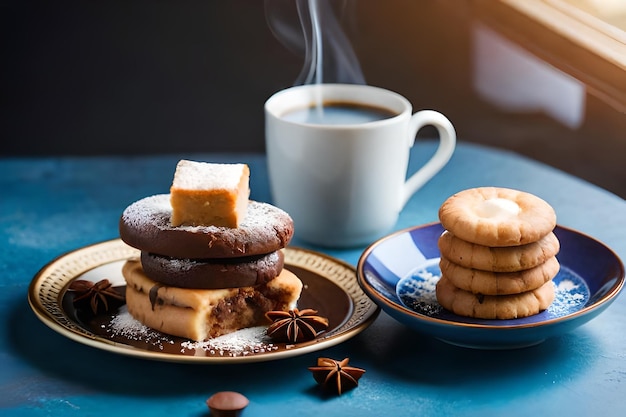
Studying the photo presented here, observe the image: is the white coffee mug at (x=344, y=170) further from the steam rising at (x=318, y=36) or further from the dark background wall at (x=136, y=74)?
the dark background wall at (x=136, y=74)

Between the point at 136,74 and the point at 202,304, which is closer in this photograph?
the point at 202,304

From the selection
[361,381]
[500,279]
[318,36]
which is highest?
[318,36]

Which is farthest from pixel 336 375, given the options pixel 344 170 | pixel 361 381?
pixel 344 170

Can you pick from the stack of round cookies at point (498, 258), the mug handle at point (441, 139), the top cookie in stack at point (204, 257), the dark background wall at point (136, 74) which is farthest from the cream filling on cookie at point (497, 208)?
the dark background wall at point (136, 74)

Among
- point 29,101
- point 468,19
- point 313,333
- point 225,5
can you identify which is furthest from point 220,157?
point 313,333

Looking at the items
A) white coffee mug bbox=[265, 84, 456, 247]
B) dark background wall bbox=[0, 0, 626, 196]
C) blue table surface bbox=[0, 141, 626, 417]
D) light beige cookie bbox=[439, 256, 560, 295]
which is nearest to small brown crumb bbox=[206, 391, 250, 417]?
blue table surface bbox=[0, 141, 626, 417]

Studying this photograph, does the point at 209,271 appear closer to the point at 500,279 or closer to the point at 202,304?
the point at 202,304

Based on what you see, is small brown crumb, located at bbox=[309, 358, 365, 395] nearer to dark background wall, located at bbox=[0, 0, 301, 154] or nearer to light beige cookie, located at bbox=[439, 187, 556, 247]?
light beige cookie, located at bbox=[439, 187, 556, 247]
